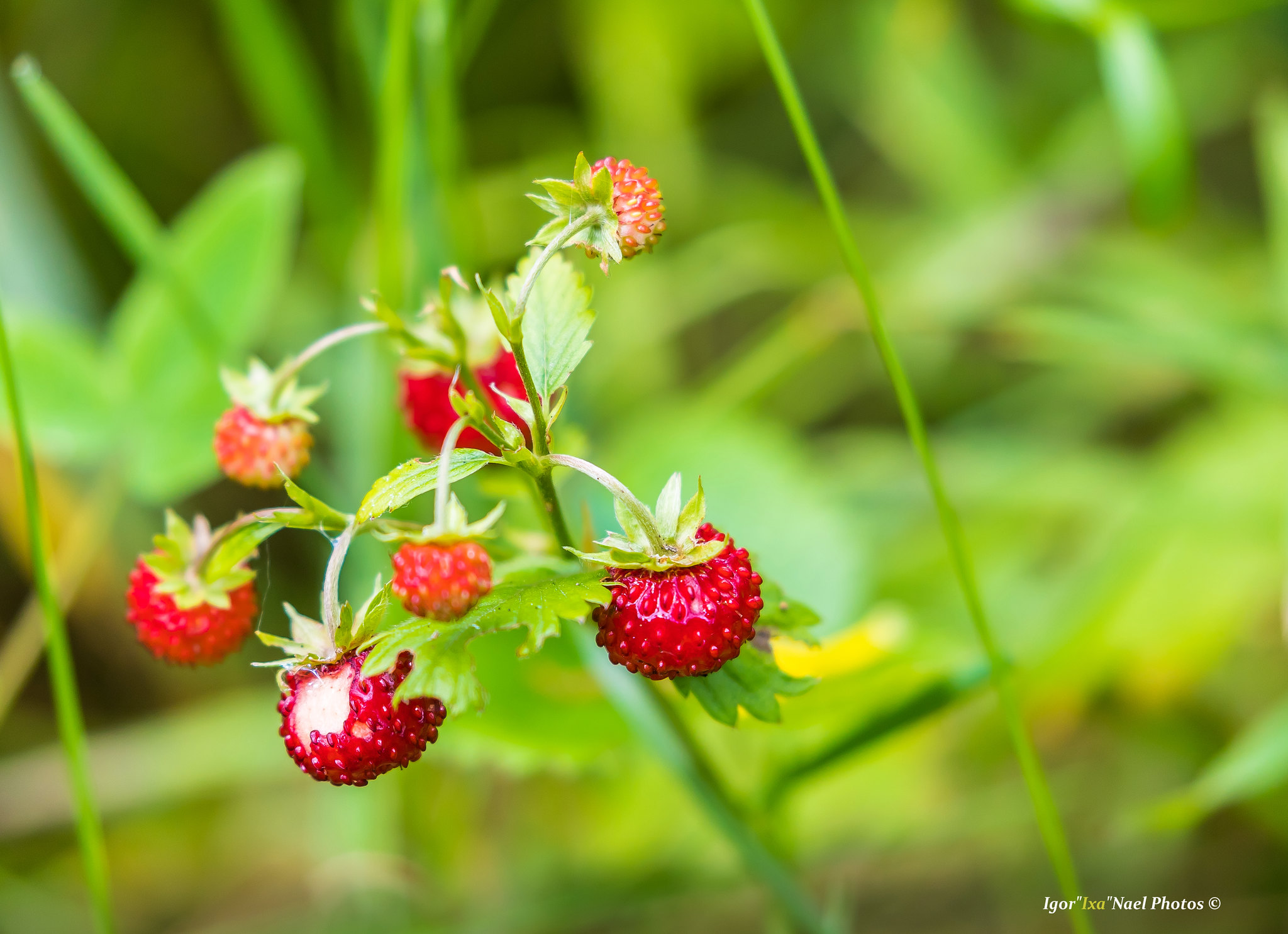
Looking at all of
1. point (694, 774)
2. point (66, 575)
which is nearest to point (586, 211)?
point (694, 774)

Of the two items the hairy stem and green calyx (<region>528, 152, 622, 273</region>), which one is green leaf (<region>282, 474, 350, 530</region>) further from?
the hairy stem

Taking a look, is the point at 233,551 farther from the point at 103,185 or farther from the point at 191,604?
the point at 103,185

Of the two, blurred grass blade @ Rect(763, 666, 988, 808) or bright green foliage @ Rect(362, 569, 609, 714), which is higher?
blurred grass blade @ Rect(763, 666, 988, 808)

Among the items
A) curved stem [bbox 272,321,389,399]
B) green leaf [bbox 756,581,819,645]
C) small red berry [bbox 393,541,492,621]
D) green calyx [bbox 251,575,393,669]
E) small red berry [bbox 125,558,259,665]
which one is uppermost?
curved stem [bbox 272,321,389,399]

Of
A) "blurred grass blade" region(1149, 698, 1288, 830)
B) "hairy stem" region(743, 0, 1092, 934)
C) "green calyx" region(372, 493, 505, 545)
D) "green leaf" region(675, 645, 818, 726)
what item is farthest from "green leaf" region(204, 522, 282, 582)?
"blurred grass blade" region(1149, 698, 1288, 830)

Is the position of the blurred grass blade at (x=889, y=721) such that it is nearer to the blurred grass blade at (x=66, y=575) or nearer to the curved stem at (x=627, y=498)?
the curved stem at (x=627, y=498)

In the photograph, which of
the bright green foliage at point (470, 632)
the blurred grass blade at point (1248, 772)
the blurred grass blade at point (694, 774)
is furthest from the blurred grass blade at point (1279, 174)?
the bright green foliage at point (470, 632)
